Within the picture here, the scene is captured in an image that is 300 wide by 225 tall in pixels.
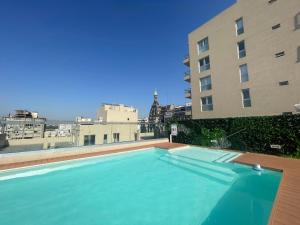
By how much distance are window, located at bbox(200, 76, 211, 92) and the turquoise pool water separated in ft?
38.0

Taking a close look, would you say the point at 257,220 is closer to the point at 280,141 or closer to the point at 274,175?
the point at 274,175

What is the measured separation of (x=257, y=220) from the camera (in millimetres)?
3771

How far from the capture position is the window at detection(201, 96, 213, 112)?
60.2 ft

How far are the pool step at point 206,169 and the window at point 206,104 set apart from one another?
33.2ft

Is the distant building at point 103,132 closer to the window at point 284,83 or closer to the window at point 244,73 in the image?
the window at point 244,73

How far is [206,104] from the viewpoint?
61.9 feet

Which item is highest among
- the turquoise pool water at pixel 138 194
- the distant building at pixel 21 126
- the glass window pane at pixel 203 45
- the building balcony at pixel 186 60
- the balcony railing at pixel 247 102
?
the glass window pane at pixel 203 45

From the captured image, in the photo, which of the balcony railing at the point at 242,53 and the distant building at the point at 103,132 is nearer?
the distant building at the point at 103,132

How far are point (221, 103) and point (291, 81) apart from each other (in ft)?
19.6

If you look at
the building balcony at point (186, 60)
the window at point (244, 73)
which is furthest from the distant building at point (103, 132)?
the building balcony at point (186, 60)

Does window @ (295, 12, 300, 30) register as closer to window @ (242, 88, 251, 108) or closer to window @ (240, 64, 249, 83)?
window @ (240, 64, 249, 83)

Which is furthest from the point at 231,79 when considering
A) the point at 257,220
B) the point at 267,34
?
the point at 257,220

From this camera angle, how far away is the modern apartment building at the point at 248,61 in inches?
502

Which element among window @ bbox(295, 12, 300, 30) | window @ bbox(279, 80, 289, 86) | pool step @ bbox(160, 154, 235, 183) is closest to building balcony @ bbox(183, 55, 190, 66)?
window @ bbox(295, 12, 300, 30)
